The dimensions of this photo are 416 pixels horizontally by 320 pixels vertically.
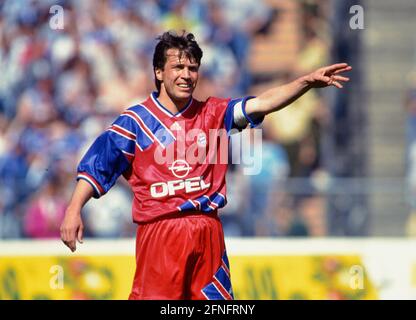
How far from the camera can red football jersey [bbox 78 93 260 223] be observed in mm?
6398

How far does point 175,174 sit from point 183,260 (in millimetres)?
498

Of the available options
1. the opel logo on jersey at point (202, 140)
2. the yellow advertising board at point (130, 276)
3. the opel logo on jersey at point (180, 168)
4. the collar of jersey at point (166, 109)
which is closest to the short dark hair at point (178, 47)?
the collar of jersey at point (166, 109)

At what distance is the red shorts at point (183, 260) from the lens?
6.36 m

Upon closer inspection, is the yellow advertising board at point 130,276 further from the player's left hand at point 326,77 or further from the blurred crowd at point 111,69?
the player's left hand at point 326,77

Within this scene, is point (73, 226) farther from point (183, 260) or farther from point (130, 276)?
point (130, 276)

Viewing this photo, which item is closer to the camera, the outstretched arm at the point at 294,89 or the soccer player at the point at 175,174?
the outstretched arm at the point at 294,89

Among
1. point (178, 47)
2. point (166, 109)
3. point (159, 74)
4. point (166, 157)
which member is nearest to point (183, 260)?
point (166, 157)

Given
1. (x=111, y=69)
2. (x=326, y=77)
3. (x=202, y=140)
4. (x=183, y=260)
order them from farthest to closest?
(x=111, y=69) < (x=202, y=140) < (x=183, y=260) < (x=326, y=77)

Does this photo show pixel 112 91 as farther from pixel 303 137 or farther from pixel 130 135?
pixel 130 135

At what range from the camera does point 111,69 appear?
42.8 feet

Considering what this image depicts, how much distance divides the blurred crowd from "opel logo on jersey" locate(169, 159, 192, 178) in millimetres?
5494

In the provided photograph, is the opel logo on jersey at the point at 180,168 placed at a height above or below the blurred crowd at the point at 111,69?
below

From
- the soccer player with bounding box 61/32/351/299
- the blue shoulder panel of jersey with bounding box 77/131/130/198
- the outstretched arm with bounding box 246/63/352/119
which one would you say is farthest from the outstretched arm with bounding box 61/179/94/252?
the outstretched arm with bounding box 246/63/352/119

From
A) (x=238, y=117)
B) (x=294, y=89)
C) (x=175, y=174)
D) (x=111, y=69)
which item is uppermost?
(x=111, y=69)
